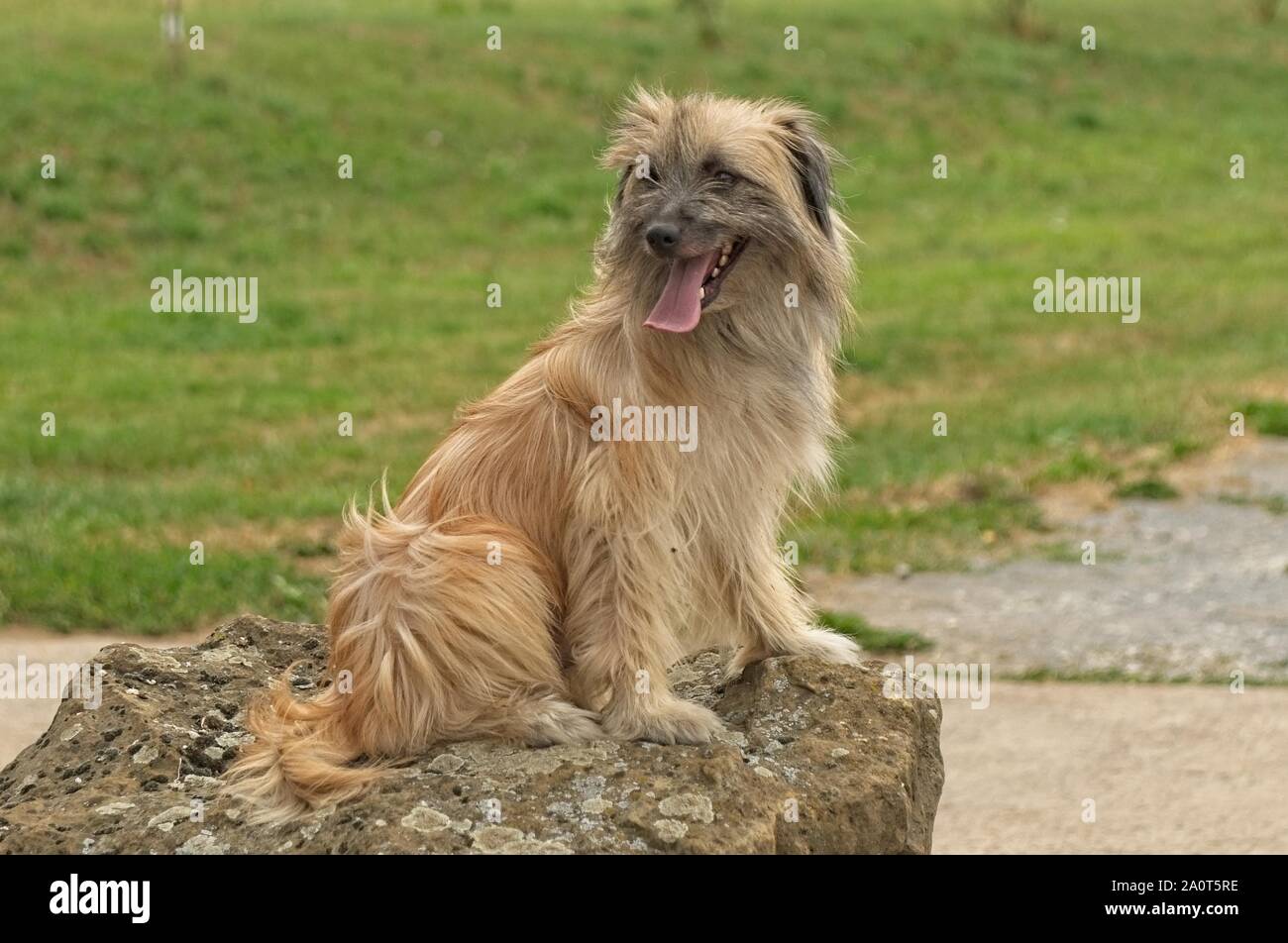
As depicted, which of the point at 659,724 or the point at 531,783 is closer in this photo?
the point at 531,783

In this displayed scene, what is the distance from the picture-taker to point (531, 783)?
512 cm

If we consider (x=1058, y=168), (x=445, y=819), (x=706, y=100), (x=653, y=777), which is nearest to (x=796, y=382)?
(x=706, y=100)

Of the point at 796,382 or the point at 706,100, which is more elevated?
the point at 706,100

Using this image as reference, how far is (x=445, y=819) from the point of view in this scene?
4914 millimetres

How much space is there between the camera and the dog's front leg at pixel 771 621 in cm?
593

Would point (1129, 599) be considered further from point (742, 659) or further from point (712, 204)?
point (712, 204)

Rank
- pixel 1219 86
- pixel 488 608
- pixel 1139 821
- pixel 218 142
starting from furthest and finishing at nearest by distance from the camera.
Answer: pixel 1219 86 → pixel 218 142 → pixel 1139 821 → pixel 488 608

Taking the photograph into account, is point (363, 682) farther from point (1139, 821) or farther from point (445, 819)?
point (1139, 821)

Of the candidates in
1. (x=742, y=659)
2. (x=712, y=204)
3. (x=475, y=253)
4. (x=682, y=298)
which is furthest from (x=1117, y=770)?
(x=475, y=253)

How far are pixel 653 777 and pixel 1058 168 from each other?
2295cm

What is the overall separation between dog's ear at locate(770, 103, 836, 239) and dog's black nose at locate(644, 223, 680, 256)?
0.65m

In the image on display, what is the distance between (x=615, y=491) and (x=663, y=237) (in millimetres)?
830

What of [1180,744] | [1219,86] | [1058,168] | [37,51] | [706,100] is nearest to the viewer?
[706,100]

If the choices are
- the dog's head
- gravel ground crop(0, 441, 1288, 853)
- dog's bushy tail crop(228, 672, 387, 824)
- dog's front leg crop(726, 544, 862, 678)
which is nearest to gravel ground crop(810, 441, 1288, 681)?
gravel ground crop(0, 441, 1288, 853)
